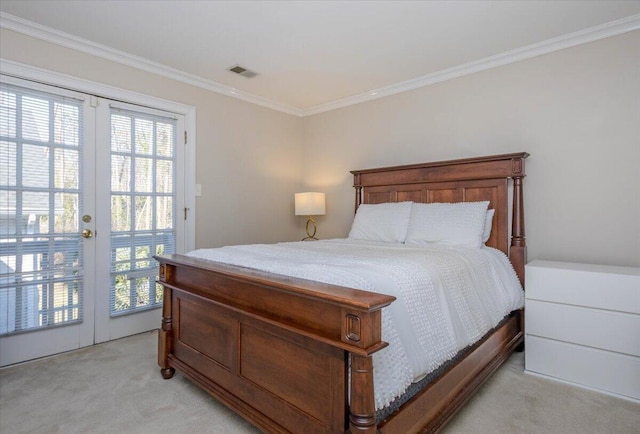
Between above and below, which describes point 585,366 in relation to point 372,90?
below

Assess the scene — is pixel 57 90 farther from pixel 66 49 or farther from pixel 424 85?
pixel 424 85

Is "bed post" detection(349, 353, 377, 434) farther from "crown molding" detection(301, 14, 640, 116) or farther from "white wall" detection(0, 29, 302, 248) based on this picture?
"crown molding" detection(301, 14, 640, 116)

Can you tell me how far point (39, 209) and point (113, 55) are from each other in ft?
4.59

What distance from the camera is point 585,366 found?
2158 millimetres

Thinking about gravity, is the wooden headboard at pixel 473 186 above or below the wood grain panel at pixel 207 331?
above

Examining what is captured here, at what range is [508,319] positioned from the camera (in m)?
2.45

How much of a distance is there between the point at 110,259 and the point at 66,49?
171cm

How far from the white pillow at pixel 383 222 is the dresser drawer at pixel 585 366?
49.2 inches

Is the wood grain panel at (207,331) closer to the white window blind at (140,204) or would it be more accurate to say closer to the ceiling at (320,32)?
the white window blind at (140,204)

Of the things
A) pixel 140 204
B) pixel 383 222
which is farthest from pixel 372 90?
pixel 140 204

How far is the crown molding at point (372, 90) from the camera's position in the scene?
8.21 ft

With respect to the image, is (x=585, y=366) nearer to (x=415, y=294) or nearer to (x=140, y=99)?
(x=415, y=294)

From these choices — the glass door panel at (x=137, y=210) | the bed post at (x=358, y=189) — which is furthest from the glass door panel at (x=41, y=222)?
the bed post at (x=358, y=189)

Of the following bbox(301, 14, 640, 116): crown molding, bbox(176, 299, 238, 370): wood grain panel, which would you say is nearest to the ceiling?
bbox(301, 14, 640, 116): crown molding
